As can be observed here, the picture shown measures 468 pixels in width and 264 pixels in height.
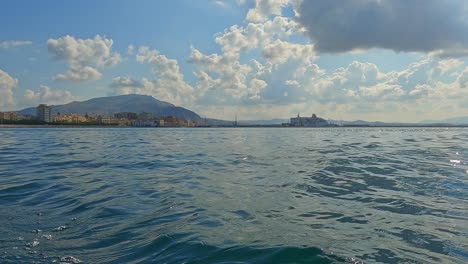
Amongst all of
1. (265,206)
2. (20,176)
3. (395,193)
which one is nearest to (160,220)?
(265,206)

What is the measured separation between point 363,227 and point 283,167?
39.7ft

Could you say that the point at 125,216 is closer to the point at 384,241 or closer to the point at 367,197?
the point at 384,241

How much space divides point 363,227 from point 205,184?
7571 millimetres

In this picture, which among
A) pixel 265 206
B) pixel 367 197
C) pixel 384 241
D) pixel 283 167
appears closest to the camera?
pixel 384 241

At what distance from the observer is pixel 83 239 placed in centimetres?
806

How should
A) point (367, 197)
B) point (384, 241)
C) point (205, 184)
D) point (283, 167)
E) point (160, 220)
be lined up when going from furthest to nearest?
point (283, 167), point (205, 184), point (367, 197), point (160, 220), point (384, 241)

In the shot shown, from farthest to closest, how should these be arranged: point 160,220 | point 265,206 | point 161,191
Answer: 1. point 161,191
2. point 265,206
3. point 160,220

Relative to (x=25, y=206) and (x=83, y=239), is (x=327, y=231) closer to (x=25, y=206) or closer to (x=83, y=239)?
(x=83, y=239)

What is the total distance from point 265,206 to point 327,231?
286 cm

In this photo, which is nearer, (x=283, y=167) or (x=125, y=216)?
(x=125, y=216)

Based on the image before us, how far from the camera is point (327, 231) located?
27.8 ft

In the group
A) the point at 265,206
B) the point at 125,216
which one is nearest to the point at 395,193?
the point at 265,206

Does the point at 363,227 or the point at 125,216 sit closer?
the point at 363,227

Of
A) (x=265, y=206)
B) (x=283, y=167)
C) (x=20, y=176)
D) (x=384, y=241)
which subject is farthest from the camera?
(x=283, y=167)
